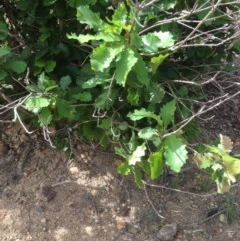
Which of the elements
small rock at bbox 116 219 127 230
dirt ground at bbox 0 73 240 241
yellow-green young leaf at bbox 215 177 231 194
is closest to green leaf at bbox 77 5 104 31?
yellow-green young leaf at bbox 215 177 231 194

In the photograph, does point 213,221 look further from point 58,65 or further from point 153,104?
point 58,65

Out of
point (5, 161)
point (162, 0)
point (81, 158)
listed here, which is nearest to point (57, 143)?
point (81, 158)

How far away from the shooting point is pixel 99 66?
6.38ft

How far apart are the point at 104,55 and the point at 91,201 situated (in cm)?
125

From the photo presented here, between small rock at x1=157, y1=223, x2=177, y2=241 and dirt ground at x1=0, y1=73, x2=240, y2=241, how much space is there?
36 millimetres

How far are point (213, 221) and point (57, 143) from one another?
3.57 feet

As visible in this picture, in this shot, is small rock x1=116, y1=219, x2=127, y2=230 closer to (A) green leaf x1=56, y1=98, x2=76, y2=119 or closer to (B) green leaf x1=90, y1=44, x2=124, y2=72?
(A) green leaf x1=56, y1=98, x2=76, y2=119

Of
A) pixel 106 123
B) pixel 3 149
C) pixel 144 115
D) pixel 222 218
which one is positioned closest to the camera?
pixel 144 115

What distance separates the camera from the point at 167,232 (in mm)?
2764

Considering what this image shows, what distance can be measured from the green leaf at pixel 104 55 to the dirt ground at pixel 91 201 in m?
1.04

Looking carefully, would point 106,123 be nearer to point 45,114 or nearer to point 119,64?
point 45,114

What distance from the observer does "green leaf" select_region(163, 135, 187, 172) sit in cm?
203

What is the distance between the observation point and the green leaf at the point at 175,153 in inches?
80.0

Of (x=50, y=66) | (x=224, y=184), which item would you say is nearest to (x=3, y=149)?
(x=50, y=66)
